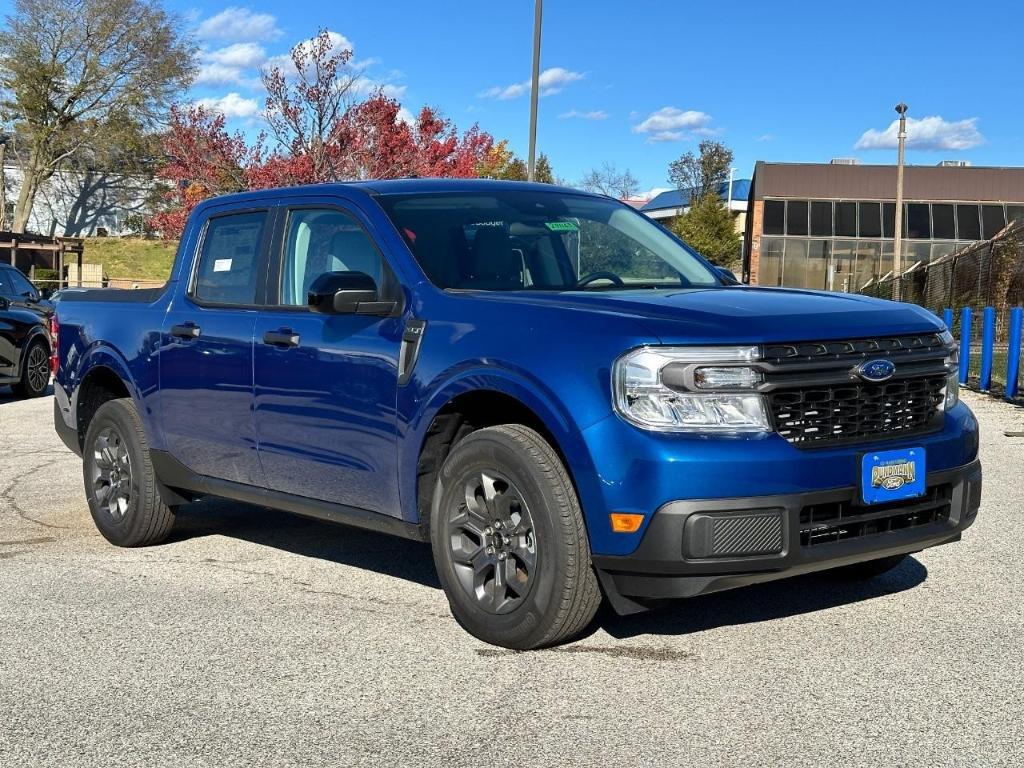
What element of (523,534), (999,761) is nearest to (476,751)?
(523,534)

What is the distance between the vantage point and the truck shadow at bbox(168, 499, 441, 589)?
645cm

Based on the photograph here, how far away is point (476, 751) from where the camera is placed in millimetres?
3783

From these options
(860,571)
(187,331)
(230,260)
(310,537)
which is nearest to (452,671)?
(860,571)

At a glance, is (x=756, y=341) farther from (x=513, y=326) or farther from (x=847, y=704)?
(x=847, y=704)

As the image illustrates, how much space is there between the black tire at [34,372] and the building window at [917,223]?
41.6 meters

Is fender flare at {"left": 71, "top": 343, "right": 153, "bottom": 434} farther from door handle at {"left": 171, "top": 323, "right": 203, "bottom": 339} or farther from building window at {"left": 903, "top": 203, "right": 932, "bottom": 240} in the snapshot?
building window at {"left": 903, "top": 203, "right": 932, "bottom": 240}

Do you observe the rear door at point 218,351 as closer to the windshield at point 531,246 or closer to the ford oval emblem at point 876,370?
the windshield at point 531,246

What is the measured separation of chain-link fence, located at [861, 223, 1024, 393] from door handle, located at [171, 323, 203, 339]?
39.1ft

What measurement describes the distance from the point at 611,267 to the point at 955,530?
1.89 metres

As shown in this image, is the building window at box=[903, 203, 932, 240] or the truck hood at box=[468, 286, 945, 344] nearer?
the truck hood at box=[468, 286, 945, 344]

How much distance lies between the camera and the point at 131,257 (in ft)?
204

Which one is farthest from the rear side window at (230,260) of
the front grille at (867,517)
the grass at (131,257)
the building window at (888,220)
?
the grass at (131,257)

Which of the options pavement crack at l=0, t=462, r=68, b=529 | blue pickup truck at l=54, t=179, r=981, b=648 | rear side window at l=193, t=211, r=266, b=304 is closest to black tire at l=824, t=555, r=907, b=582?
blue pickup truck at l=54, t=179, r=981, b=648

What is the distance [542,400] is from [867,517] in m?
1.23
